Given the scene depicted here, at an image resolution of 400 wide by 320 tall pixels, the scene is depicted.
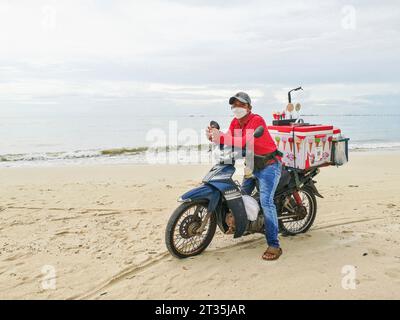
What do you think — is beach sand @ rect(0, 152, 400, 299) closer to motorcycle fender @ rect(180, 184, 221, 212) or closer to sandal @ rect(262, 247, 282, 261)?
sandal @ rect(262, 247, 282, 261)

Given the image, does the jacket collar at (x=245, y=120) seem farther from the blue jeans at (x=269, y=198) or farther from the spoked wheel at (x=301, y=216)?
the spoked wheel at (x=301, y=216)

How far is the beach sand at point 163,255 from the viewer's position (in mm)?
3752

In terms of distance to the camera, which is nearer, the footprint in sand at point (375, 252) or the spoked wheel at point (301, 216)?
the footprint in sand at point (375, 252)

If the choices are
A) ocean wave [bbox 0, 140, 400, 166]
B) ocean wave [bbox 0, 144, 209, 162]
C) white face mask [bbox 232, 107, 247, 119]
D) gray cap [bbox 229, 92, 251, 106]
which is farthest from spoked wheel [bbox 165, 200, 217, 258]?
ocean wave [bbox 0, 144, 209, 162]

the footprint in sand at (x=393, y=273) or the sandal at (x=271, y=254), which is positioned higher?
the sandal at (x=271, y=254)

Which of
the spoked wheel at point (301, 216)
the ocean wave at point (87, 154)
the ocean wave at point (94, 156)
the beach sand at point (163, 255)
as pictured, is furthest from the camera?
the ocean wave at point (87, 154)

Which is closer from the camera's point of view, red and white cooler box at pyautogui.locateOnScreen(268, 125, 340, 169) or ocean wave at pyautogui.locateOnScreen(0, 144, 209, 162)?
red and white cooler box at pyautogui.locateOnScreen(268, 125, 340, 169)

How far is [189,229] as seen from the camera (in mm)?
4418

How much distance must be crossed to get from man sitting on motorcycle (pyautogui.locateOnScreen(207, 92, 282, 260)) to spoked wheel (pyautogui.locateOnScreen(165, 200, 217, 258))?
723 mm

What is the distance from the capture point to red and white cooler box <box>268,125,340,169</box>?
4.91 m

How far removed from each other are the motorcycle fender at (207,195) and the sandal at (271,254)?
87 cm

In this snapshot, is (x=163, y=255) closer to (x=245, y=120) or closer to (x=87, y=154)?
(x=245, y=120)

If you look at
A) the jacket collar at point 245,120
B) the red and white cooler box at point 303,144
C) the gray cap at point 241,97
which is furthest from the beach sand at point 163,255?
the gray cap at point 241,97

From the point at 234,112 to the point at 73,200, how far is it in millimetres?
4965
